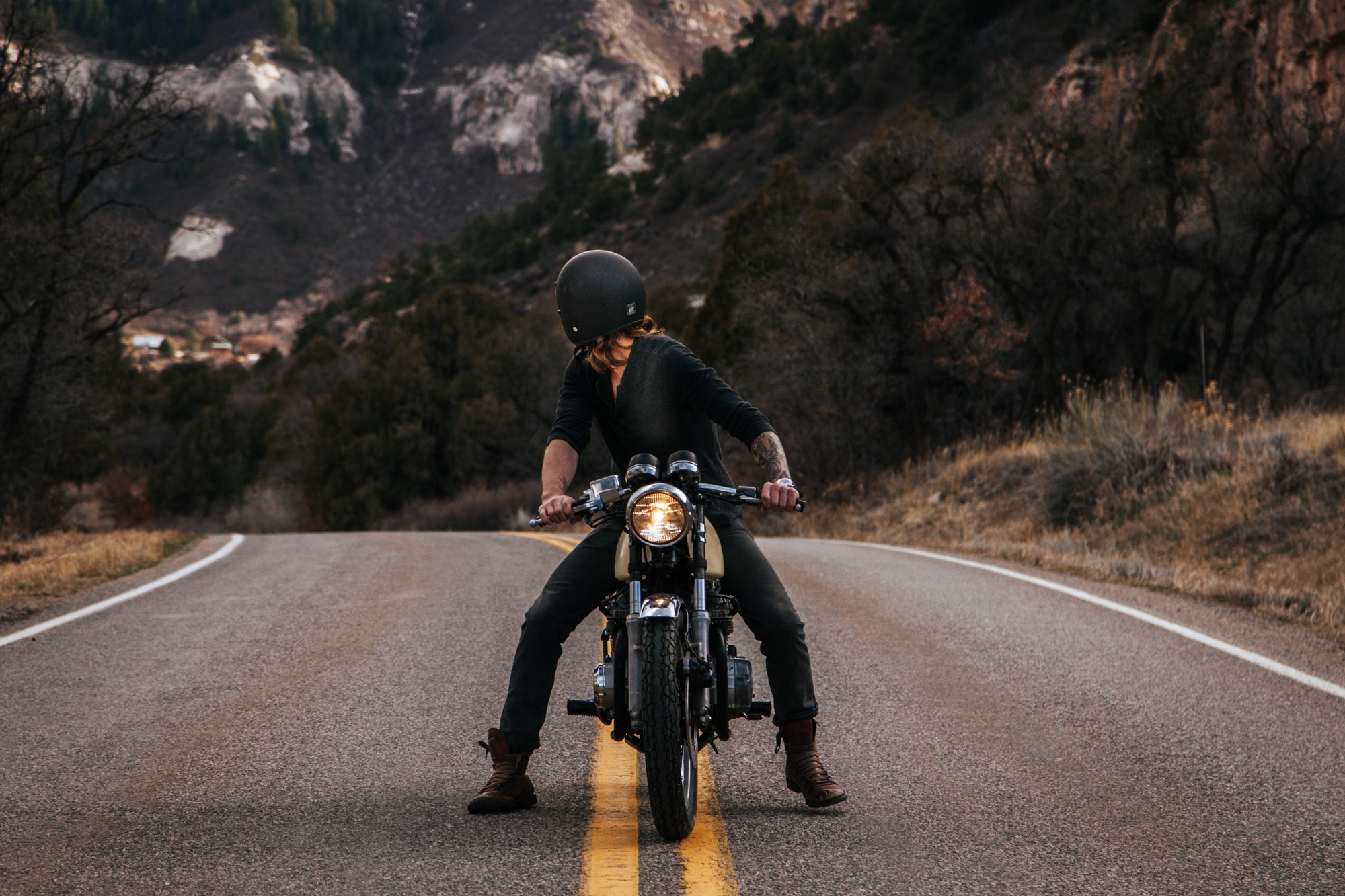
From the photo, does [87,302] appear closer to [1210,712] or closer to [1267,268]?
[1210,712]

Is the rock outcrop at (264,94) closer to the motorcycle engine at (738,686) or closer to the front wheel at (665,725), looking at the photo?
the motorcycle engine at (738,686)

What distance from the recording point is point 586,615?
403 centimetres

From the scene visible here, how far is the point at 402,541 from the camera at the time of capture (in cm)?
1579

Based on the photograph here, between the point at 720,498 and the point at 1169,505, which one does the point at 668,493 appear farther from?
the point at 1169,505

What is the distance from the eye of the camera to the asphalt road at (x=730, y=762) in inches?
137

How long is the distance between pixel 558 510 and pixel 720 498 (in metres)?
0.54

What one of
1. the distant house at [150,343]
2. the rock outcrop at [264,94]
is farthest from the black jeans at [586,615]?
the rock outcrop at [264,94]

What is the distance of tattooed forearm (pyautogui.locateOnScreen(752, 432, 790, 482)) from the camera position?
402 cm

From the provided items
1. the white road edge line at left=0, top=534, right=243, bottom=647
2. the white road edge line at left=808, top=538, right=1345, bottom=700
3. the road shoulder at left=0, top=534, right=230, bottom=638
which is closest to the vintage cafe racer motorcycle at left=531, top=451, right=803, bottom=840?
the white road edge line at left=808, top=538, right=1345, bottom=700

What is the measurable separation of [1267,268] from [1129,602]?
19.8 m

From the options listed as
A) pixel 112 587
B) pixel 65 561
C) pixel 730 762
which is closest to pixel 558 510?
pixel 730 762

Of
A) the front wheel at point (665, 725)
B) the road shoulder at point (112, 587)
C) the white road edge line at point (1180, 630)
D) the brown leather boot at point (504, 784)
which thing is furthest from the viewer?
the road shoulder at point (112, 587)

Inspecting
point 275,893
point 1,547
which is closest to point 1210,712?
point 275,893

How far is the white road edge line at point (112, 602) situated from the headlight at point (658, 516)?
18.4 ft
